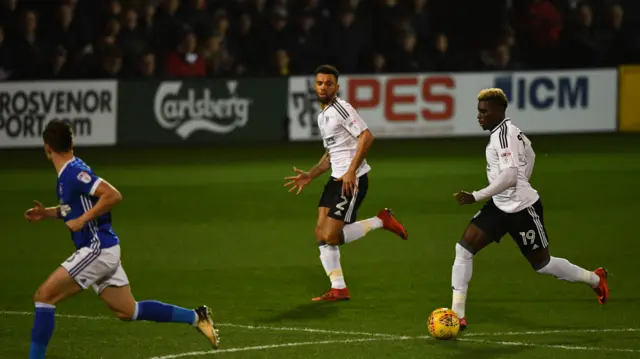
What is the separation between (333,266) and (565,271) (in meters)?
2.07

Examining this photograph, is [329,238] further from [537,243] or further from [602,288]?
[602,288]

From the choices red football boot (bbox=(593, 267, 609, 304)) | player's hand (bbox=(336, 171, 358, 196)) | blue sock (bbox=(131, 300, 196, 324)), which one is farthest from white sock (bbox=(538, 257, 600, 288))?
blue sock (bbox=(131, 300, 196, 324))

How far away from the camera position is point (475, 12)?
2553 centimetres

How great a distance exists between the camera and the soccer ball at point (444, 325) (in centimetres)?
939

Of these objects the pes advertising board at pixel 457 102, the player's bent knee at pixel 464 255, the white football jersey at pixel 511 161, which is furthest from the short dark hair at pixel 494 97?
the pes advertising board at pixel 457 102

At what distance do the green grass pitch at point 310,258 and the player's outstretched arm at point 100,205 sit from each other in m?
1.31

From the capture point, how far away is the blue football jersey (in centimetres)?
817

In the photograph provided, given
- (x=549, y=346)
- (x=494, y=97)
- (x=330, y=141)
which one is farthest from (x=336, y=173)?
(x=549, y=346)

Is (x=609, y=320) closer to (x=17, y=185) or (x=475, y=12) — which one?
(x=17, y=185)

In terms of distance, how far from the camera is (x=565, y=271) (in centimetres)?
1011

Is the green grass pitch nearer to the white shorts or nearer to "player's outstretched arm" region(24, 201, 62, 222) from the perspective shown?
the white shorts

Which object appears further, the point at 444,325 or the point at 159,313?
the point at 444,325

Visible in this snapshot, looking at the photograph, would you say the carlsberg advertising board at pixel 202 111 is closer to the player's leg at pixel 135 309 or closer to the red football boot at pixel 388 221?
the red football boot at pixel 388 221

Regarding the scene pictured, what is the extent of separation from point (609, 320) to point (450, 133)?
41.3 ft
